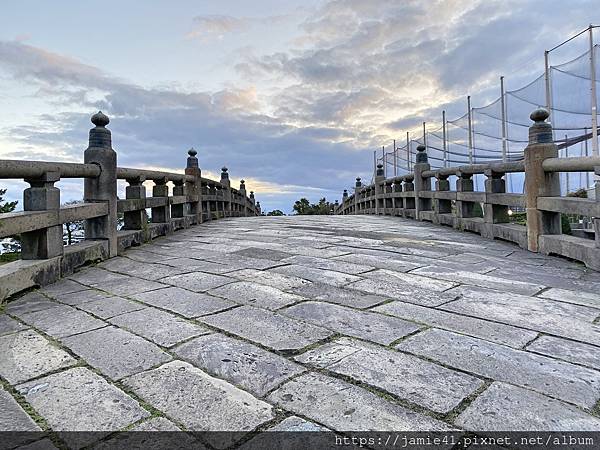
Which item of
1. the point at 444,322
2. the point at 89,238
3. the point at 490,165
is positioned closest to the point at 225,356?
the point at 444,322

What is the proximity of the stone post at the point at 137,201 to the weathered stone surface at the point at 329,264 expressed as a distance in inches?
92.7

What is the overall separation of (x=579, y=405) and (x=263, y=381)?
1.11 meters

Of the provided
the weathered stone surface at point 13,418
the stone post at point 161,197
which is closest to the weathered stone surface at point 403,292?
the weathered stone surface at point 13,418

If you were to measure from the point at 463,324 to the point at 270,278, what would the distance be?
1.48 m

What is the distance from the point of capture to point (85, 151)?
4.34m

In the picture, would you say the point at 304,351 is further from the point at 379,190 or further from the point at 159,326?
the point at 379,190

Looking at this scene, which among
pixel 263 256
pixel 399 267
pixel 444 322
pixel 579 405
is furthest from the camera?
pixel 263 256

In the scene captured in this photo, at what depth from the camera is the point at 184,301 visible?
2.60 m

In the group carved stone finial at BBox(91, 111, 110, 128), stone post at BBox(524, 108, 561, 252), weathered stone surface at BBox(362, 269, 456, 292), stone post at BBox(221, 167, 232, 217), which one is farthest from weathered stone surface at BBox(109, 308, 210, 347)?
stone post at BBox(221, 167, 232, 217)

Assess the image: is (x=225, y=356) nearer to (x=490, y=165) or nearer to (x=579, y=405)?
(x=579, y=405)

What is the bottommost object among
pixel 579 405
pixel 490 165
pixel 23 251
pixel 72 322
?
pixel 579 405

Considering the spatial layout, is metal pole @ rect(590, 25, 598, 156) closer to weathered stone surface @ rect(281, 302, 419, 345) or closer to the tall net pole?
the tall net pole

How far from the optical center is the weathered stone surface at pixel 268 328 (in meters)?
1.92

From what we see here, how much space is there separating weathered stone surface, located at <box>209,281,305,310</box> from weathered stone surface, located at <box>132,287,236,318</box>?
10 cm
